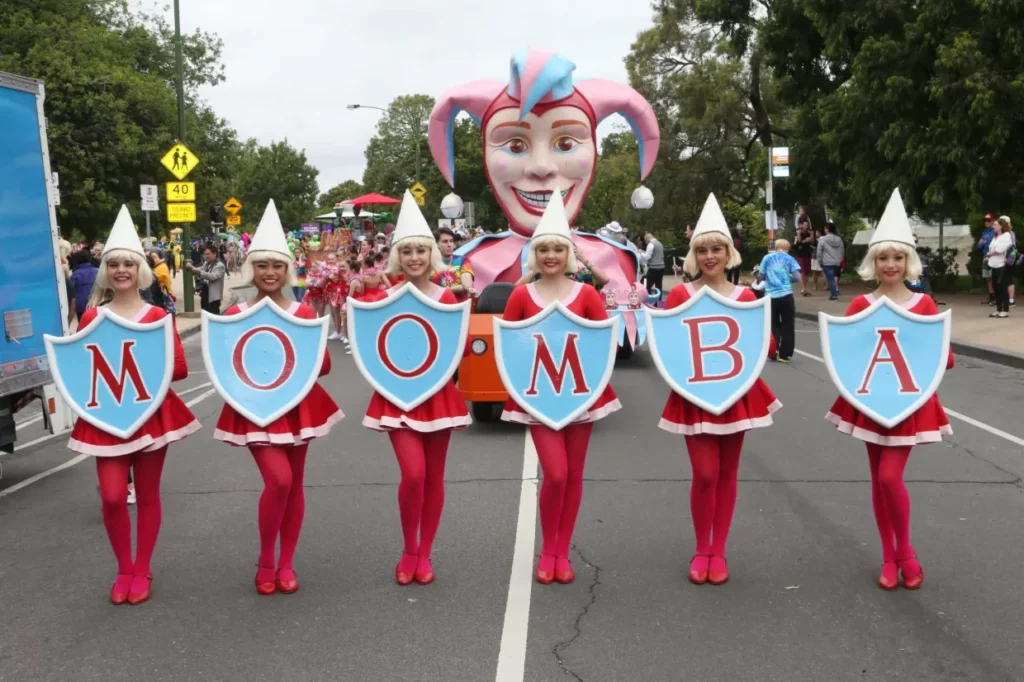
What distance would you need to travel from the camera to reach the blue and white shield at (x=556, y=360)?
536cm

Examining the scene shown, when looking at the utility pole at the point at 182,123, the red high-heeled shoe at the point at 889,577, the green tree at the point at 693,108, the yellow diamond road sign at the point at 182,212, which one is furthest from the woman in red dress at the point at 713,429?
the green tree at the point at 693,108

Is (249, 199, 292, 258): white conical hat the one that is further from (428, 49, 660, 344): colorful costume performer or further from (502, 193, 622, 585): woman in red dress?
(428, 49, 660, 344): colorful costume performer

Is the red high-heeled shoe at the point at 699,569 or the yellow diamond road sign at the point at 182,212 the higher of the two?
the yellow diamond road sign at the point at 182,212

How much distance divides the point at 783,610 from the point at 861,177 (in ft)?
67.0

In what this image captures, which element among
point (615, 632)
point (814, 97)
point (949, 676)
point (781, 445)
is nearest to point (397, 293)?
point (615, 632)

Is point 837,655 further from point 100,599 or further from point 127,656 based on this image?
point 100,599

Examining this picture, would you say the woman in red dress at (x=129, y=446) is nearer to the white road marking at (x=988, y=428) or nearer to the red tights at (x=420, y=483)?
the red tights at (x=420, y=483)

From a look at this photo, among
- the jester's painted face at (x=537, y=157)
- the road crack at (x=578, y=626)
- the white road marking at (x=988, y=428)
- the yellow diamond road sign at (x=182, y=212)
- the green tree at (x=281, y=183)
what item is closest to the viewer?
the road crack at (x=578, y=626)

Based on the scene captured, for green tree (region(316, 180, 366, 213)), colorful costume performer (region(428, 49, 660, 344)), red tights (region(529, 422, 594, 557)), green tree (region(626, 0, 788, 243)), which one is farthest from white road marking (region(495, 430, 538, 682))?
green tree (region(316, 180, 366, 213))

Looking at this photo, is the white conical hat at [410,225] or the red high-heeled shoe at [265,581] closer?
the red high-heeled shoe at [265,581]

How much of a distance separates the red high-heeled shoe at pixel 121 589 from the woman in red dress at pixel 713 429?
2579 millimetres

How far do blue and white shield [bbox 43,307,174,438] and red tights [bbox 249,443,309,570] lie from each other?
0.53 metres

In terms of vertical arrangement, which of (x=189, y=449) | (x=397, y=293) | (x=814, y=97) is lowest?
(x=189, y=449)

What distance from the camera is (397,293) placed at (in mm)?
5391
